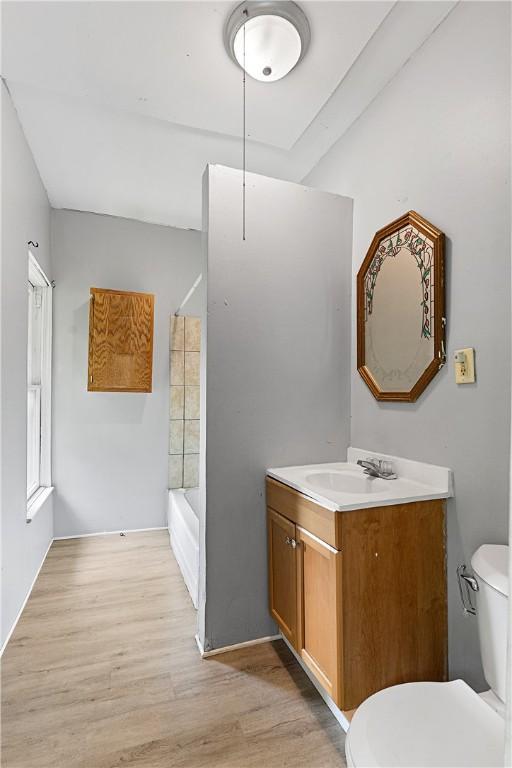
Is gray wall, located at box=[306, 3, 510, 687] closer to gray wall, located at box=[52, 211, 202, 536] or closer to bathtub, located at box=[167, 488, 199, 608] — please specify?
bathtub, located at box=[167, 488, 199, 608]

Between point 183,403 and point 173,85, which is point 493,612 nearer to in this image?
point 173,85

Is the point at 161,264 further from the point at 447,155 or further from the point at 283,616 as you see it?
the point at 283,616

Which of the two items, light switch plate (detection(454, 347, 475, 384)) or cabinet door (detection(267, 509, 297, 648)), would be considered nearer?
light switch plate (detection(454, 347, 475, 384))

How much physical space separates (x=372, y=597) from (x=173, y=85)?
2355 mm

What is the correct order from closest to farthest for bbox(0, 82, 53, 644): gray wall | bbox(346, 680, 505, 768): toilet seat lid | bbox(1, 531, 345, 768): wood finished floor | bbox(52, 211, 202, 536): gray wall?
bbox(346, 680, 505, 768): toilet seat lid → bbox(1, 531, 345, 768): wood finished floor → bbox(0, 82, 53, 644): gray wall → bbox(52, 211, 202, 536): gray wall

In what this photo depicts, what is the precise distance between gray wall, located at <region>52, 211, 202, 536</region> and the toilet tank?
8.92ft

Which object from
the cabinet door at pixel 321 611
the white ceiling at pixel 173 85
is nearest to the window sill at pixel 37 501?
the cabinet door at pixel 321 611

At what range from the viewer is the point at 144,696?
1549mm

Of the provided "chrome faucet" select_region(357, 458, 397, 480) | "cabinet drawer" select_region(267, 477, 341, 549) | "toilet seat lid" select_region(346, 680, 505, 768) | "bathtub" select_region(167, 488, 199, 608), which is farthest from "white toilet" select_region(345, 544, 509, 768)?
"bathtub" select_region(167, 488, 199, 608)

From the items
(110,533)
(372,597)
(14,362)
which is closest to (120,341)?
(14,362)

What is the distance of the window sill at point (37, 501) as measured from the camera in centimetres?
243

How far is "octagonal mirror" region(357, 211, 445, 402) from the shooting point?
157cm

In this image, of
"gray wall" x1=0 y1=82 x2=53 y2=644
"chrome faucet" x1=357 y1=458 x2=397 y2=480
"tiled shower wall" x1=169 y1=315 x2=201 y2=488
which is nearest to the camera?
"chrome faucet" x1=357 y1=458 x2=397 y2=480

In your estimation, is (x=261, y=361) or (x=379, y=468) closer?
(x=379, y=468)
